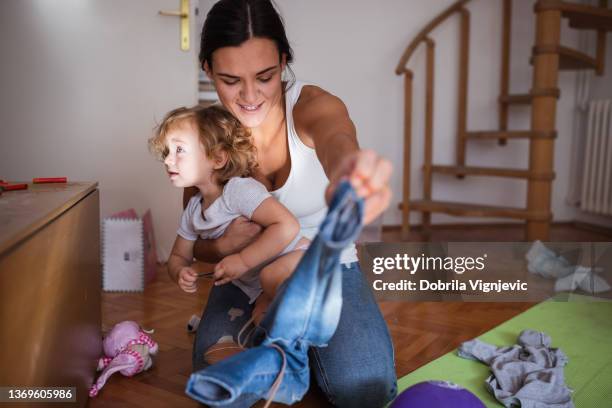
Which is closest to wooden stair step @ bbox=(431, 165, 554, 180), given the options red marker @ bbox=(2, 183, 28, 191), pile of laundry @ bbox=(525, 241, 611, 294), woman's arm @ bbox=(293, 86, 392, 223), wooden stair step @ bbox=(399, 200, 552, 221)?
wooden stair step @ bbox=(399, 200, 552, 221)

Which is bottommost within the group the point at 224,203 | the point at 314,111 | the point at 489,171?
the point at 489,171

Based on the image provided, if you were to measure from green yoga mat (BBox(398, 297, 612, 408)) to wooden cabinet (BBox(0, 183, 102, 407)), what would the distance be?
2.57ft

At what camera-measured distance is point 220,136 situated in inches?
54.2

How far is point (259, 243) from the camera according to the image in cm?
126

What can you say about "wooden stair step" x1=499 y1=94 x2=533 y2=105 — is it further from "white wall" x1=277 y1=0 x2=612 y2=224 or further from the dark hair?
the dark hair

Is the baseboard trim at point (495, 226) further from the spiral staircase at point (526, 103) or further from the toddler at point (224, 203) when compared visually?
the toddler at point (224, 203)

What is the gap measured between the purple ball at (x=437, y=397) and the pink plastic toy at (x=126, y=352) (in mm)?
753

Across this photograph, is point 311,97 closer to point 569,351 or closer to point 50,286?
point 50,286

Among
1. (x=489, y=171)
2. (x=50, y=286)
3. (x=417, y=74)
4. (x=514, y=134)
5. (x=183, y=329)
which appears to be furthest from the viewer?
(x=417, y=74)

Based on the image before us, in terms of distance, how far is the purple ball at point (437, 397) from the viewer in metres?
1.04

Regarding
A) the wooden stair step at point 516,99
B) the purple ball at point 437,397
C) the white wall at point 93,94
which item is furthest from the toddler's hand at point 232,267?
the wooden stair step at point 516,99

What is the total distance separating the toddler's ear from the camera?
4.54ft

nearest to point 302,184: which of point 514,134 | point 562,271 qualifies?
point 562,271

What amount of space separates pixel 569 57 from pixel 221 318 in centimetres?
268
